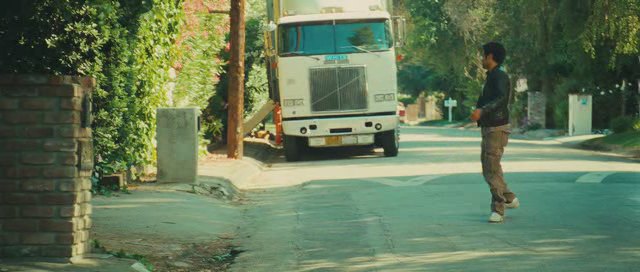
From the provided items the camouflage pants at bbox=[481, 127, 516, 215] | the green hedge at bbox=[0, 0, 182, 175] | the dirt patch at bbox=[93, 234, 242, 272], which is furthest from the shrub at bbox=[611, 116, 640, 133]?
the dirt patch at bbox=[93, 234, 242, 272]

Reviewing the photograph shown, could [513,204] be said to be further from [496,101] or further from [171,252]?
[171,252]

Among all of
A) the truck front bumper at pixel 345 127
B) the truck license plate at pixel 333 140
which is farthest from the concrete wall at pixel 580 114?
the truck license plate at pixel 333 140

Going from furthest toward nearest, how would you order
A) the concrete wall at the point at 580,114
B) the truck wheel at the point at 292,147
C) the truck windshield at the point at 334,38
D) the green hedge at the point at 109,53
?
the concrete wall at the point at 580,114 < the truck wheel at the point at 292,147 < the truck windshield at the point at 334,38 < the green hedge at the point at 109,53

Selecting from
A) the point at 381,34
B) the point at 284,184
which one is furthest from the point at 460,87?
the point at 284,184

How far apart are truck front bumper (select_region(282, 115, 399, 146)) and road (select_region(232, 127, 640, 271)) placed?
Answer: 422cm

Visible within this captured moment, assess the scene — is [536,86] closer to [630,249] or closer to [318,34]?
[318,34]

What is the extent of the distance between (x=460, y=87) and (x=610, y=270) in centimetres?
6387

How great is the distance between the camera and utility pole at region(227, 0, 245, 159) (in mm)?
24938

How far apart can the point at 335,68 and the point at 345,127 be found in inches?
54.8

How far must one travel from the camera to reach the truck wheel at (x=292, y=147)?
89.8ft

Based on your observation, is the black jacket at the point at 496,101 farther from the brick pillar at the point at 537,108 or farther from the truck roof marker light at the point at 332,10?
the brick pillar at the point at 537,108

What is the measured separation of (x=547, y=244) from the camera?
10469 mm

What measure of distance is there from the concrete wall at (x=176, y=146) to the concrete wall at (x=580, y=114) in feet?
84.6

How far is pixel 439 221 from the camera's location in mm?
12656
